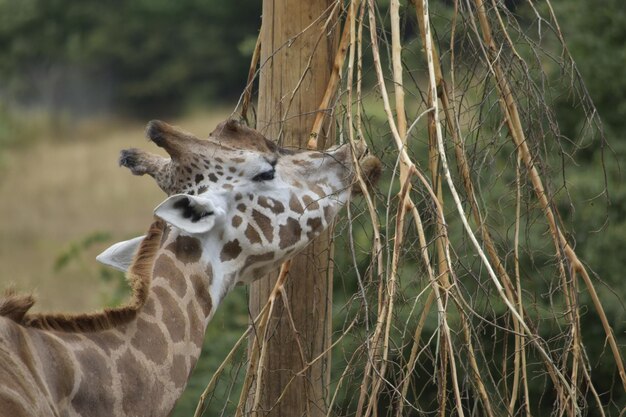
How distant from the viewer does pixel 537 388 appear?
7.73 m

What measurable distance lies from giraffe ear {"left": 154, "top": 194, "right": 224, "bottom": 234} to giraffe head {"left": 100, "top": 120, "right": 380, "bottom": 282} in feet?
0.11

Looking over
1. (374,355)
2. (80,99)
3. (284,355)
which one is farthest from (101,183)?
(374,355)

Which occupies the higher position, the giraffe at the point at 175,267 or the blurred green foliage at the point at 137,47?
the giraffe at the point at 175,267

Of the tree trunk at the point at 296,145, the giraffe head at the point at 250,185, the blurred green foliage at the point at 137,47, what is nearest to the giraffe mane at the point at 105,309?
the giraffe head at the point at 250,185

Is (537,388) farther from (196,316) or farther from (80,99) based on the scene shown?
(80,99)

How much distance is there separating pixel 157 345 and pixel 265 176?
31.8 inches

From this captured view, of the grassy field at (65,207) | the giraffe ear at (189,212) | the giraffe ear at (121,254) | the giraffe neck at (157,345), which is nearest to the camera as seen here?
the giraffe neck at (157,345)

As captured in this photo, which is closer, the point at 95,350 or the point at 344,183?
the point at 95,350

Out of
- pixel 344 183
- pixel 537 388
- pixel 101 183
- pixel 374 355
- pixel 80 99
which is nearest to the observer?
pixel 374 355

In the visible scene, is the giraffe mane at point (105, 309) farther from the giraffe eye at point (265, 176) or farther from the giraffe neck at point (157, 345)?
the giraffe eye at point (265, 176)

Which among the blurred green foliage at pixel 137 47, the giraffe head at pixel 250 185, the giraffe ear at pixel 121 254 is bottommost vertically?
the blurred green foliage at pixel 137 47

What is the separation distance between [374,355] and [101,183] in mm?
15441

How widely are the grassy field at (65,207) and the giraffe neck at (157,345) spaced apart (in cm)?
832

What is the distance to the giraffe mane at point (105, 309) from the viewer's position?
3872mm
